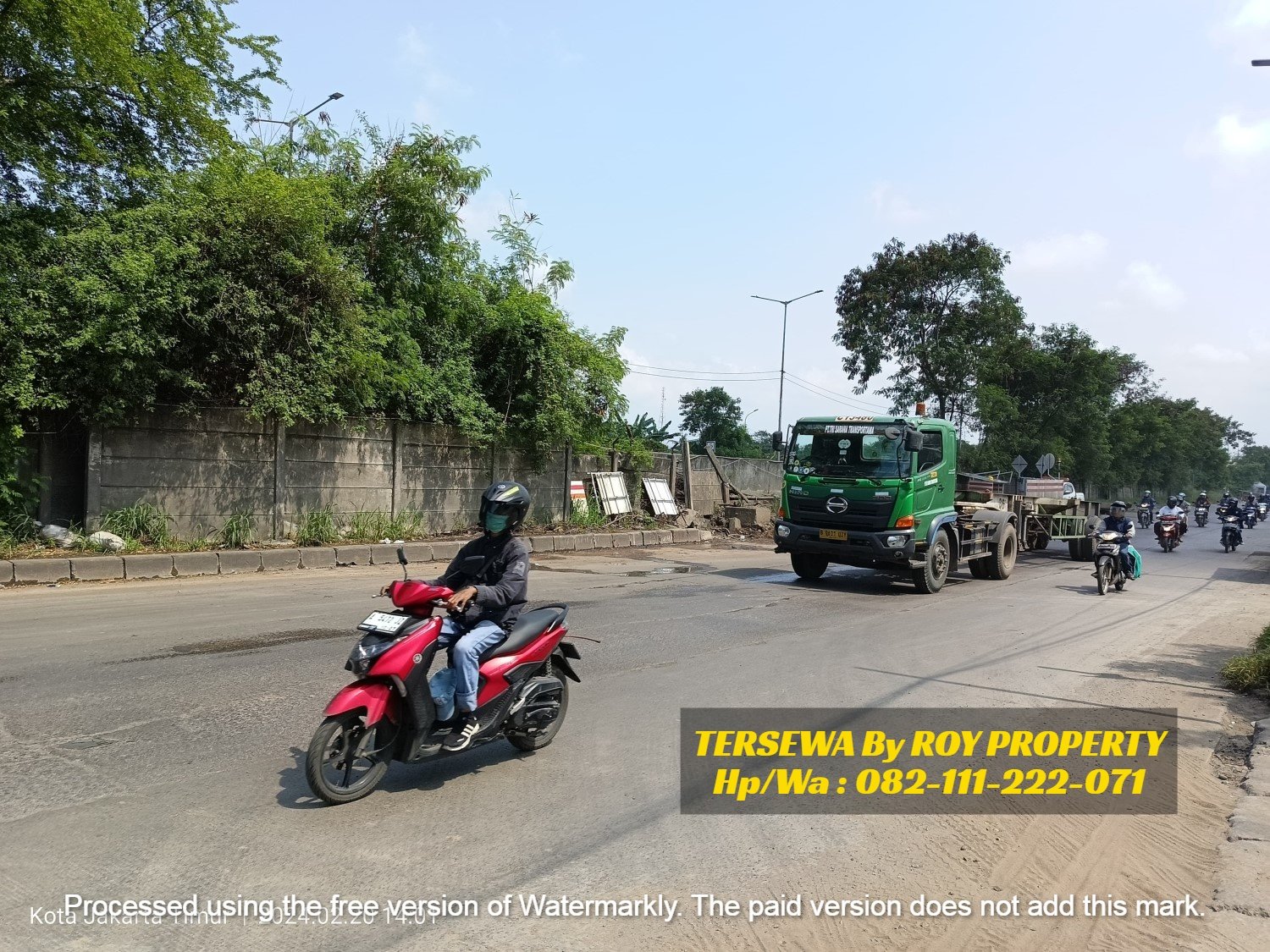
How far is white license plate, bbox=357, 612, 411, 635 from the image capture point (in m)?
4.32

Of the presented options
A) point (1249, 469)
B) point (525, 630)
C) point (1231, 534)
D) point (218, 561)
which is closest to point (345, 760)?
point (525, 630)

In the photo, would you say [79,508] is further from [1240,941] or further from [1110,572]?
[1110,572]

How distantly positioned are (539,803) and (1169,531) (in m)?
25.6

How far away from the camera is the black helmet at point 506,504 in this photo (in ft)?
16.1

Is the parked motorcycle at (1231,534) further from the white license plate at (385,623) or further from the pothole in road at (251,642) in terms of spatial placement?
the white license plate at (385,623)

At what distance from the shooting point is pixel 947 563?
1409 cm

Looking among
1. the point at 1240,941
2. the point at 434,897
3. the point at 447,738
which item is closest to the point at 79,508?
the point at 447,738

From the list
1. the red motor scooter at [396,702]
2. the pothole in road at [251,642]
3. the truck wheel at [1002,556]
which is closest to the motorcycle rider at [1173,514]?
the truck wheel at [1002,556]

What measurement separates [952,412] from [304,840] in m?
37.4

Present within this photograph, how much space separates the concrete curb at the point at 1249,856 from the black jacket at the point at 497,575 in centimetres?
351

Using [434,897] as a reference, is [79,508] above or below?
above

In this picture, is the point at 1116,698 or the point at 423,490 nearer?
the point at 1116,698

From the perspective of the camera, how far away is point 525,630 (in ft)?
16.6

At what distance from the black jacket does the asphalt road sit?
0.89 metres
